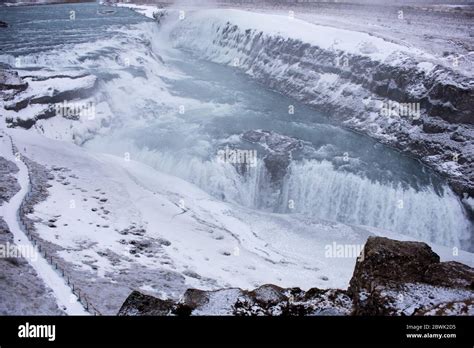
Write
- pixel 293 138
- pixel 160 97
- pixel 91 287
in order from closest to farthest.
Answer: pixel 91 287
pixel 293 138
pixel 160 97

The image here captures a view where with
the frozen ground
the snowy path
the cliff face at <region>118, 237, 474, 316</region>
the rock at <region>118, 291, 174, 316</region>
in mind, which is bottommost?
the frozen ground

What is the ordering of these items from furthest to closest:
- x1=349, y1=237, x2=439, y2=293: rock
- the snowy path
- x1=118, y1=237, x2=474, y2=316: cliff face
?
1. the snowy path
2. x1=349, y1=237, x2=439, y2=293: rock
3. x1=118, y1=237, x2=474, y2=316: cliff face

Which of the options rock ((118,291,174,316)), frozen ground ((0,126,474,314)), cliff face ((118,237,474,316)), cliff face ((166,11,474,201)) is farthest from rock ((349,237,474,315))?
cliff face ((166,11,474,201))

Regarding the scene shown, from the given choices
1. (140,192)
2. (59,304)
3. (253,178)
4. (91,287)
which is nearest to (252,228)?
(253,178)

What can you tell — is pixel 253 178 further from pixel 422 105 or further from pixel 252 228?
pixel 422 105

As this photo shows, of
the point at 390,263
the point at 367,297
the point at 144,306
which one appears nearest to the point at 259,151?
the point at 390,263

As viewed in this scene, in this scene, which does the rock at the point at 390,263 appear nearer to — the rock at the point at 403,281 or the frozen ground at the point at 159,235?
the rock at the point at 403,281

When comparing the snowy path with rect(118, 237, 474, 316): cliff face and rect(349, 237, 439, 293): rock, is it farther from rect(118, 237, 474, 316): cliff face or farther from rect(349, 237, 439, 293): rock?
rect(349, 237, 439, 293): rock
